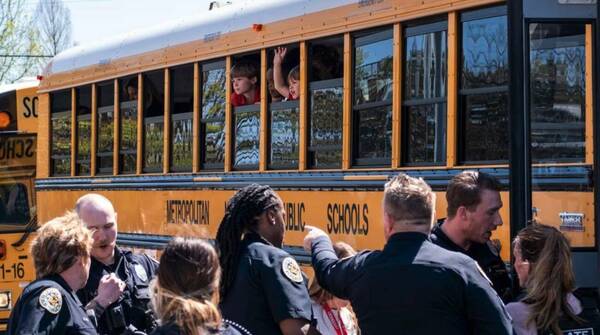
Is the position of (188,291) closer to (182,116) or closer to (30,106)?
(182,116)

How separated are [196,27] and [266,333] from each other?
17.7 ft

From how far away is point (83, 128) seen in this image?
37.0 feet

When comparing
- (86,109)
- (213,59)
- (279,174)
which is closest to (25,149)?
(86,109)

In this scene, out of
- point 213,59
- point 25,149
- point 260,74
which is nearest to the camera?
point 260,74

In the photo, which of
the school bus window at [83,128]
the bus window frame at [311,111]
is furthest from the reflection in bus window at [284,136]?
the school bus window at [83,128]

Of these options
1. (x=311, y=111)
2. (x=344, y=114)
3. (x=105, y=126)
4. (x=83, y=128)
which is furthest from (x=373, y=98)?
(x=83, y=128)

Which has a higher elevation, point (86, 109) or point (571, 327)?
point (86, 109)

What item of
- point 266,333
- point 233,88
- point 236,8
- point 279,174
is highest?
point 236,8

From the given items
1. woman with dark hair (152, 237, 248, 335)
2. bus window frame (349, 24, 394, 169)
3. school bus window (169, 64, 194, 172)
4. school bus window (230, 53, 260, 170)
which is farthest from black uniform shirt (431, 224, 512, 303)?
school bus window (169, 64, 194, 172)

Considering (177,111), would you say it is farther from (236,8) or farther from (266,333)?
(266,333)

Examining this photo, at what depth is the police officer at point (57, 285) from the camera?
13.3 feet

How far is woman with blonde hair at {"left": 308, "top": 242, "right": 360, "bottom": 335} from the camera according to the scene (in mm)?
5273

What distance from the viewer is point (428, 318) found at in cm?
395

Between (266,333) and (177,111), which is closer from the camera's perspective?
(266,333)
